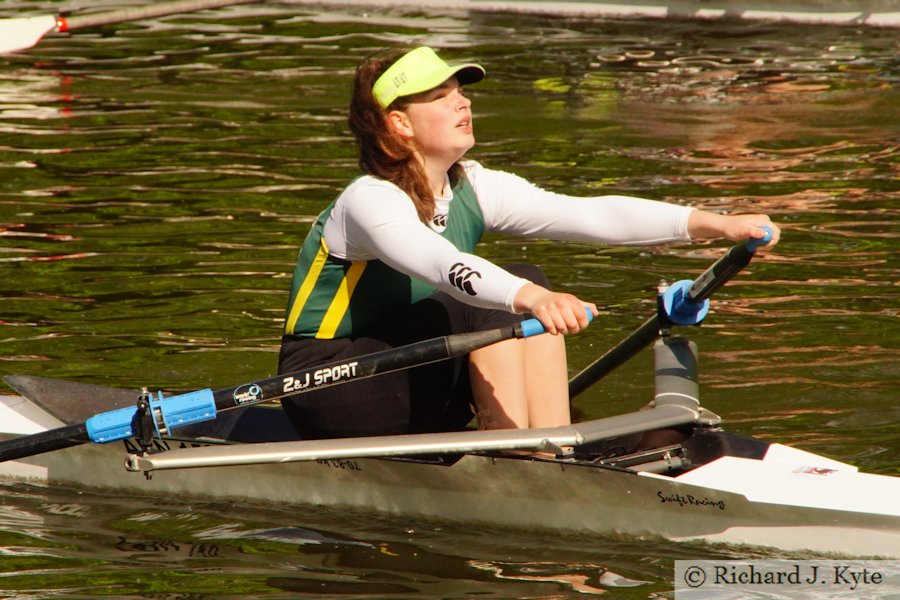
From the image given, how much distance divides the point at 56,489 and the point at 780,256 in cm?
427

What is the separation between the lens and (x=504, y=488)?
4.34 m

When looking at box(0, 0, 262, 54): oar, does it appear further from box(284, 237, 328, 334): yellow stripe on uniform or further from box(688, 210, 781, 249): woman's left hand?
box(688, 210, 781, 249): woman's left hand

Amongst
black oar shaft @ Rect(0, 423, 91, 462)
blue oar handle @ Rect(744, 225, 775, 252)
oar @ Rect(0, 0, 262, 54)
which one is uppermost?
oar @ Rect(0, 0, 262, 54)

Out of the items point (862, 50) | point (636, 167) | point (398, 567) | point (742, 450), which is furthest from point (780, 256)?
point (862, 50)

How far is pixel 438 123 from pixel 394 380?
32.3 inches

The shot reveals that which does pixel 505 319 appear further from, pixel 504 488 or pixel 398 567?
pixel 398 567

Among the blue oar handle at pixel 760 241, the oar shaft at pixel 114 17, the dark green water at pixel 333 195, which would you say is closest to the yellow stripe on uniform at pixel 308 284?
the dark green water at pixel 333 195

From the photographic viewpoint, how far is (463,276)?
153 inches

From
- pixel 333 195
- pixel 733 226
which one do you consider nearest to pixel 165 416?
pixel 733 226

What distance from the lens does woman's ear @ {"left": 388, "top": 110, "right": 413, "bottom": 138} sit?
4.26 meters

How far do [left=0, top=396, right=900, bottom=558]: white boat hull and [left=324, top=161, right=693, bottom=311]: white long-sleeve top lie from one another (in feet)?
2.26

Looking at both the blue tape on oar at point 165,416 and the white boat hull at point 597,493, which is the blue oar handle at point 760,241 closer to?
the white boat hull at point 597,493

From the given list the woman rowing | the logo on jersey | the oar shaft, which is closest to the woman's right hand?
the logo on jersey

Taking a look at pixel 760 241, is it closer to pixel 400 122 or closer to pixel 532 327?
pixel 532 327
